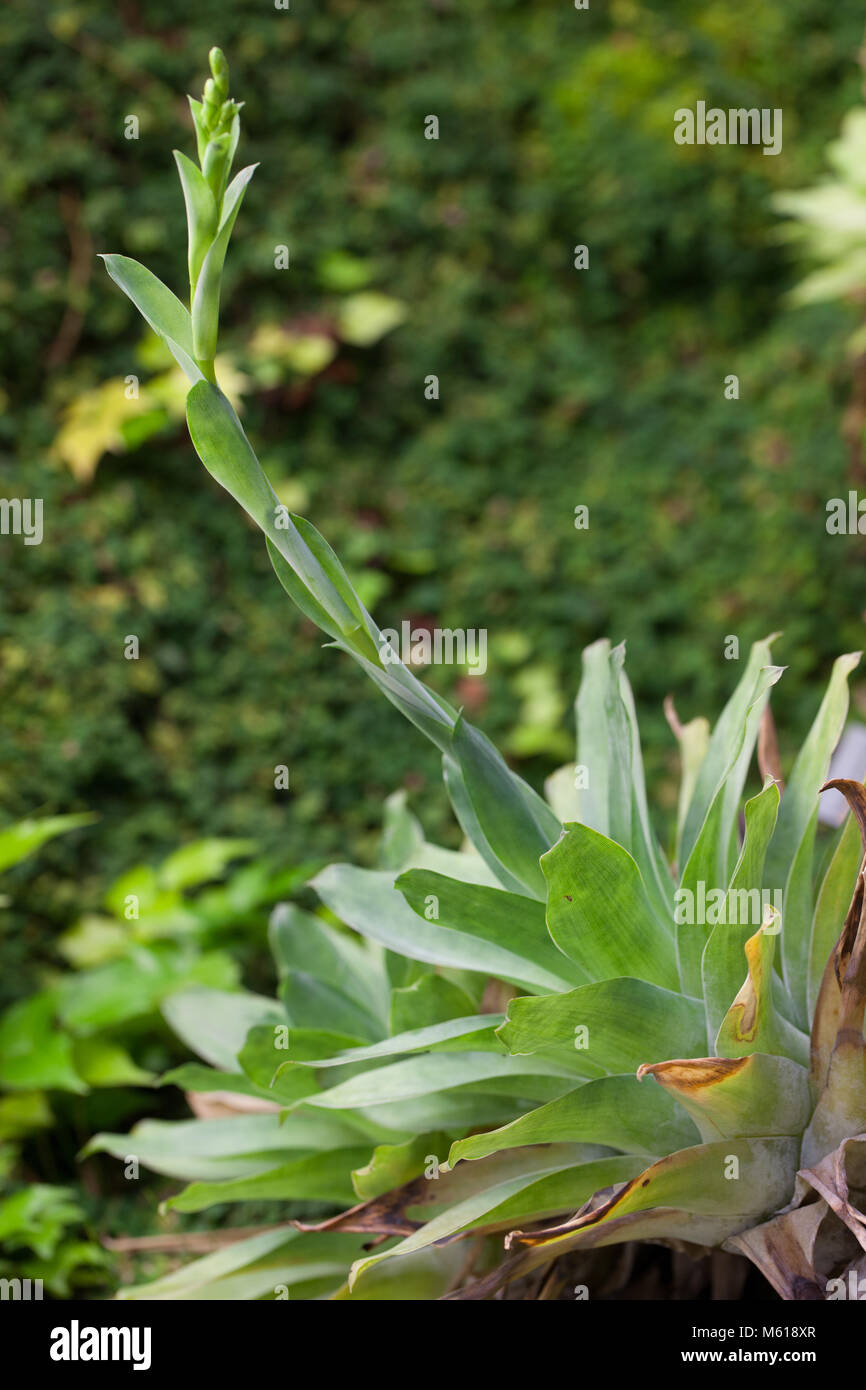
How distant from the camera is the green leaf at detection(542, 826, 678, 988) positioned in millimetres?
918

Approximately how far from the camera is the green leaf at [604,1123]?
3.06 feet

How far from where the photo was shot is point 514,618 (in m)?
2.99

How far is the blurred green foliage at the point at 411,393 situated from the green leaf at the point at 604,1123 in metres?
1.61

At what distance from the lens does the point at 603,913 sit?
96cm

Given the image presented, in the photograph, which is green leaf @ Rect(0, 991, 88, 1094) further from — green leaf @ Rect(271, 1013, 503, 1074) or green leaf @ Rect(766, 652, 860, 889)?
green leaf @ Rect(766, 652, 860, 889)

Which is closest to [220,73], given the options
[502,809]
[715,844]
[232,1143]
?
[502,809]

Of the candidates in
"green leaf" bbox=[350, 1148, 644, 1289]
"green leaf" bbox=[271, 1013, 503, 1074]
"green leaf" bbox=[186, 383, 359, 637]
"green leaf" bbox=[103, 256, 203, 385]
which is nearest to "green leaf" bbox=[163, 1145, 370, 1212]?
"green leaf" bbox=[350, 1148, 644, 1289]

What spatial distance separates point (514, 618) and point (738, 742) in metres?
1.99

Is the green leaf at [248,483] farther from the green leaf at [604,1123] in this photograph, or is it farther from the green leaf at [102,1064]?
the green leaf at [102,1064]

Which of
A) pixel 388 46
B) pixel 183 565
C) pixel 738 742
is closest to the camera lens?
pixel 738 742

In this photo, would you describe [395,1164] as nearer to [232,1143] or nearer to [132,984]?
[232,1143]

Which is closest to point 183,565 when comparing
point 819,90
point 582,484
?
point 582,484

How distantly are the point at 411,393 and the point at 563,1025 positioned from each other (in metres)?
2.50
